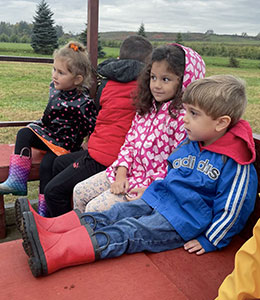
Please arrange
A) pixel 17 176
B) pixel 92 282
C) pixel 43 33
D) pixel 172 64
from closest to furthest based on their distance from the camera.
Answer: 1. pixel 92 282
2. pixel 172 64
3. pixel 17 176
4. pixel 43 33

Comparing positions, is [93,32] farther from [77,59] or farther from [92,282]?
[92,282]

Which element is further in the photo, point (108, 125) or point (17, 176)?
point (17, 176)

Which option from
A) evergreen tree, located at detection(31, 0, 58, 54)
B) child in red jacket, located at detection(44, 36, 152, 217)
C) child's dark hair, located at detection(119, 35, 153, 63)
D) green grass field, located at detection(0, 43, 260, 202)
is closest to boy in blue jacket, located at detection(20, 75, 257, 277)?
child in red jacket, located at detection(44, 36, 152, 217)

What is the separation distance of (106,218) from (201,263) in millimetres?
506

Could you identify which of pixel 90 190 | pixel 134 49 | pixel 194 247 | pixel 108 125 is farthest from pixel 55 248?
pixel 134 49

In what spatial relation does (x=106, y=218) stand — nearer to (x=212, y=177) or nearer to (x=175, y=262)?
(x=175, y=262)

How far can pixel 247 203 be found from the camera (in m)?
1.70

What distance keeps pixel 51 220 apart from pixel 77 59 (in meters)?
1.43

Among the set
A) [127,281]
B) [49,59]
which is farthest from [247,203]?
[49,59]

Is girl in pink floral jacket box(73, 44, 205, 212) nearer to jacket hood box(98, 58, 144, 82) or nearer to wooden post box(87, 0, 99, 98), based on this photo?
jacket hood box(98, 58, 144, 82)

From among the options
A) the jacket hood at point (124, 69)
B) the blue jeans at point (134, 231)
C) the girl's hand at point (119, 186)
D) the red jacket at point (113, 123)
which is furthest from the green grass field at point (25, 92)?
the blue jeans at point (134, 231)

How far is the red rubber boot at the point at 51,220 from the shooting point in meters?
1.65

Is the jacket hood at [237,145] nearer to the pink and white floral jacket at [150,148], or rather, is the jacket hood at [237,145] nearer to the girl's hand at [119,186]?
the pink and white floral jacket at [150,148]

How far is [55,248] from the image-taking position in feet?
4.92
